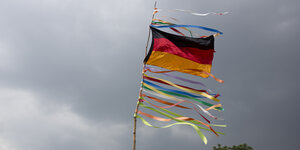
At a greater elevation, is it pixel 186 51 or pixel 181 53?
pixel 186 51

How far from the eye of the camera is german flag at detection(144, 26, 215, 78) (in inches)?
498

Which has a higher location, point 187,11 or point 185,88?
point 187,11

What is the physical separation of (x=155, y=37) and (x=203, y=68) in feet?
8.04

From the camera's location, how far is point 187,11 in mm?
12562

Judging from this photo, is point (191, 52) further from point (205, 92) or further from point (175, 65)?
point (205, 92)

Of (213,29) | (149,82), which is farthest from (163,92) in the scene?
(213,29)

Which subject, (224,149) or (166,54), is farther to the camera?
(224,149)

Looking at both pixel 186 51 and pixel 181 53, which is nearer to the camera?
pixel 181 53

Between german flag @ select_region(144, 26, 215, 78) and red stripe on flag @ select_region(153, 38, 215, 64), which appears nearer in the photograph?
german flag @ select_region(144, 26, 215, 78)

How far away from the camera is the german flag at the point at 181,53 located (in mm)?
12648

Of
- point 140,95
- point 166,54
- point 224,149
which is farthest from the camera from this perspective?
point 224,149

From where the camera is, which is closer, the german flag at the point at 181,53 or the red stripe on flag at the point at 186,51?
the german flag at the point at 181,53

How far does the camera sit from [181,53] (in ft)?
42.5

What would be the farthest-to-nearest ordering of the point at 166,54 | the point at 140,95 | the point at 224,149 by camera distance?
the point at 224,149 < the point at 166,54 < the point at 140,95
